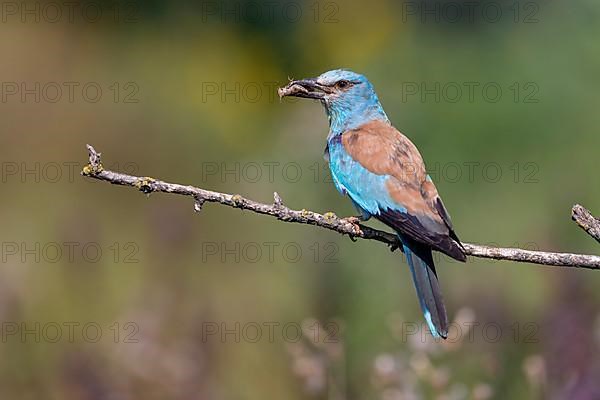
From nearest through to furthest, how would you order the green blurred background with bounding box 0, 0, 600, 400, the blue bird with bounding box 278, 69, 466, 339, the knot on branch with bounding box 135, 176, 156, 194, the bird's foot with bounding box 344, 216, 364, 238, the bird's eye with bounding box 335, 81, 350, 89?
the knot on branch with bounding box 135, 176, 156, 194, the bird's foot with bounding box 344, 216, 364, 238, the blue bird with bounding box 278, 69, 466, 339, the green blurred background with bounding box 0, 0, 600, 400, the bird's eye with bounding box 335, 81, 350, 89

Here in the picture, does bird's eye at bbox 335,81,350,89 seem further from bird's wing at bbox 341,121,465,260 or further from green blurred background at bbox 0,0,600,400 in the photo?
green blurred background at bbox 0,0,600,400

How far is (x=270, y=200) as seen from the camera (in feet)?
24.9

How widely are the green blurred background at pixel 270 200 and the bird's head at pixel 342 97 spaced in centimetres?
69

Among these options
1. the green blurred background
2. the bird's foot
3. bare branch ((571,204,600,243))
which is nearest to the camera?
bare branch ((571,204,600,243))

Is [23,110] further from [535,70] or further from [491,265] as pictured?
[491,265]

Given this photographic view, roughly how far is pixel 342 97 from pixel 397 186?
33.4 inches

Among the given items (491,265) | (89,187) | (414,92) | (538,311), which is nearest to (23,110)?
(89,187)

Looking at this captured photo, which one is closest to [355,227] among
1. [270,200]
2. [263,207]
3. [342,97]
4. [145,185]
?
[263,207]

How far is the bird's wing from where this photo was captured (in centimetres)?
399

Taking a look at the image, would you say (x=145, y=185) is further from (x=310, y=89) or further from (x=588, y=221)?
(x=310, y=89)

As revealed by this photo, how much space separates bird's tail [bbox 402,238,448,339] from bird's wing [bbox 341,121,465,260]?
0.13m

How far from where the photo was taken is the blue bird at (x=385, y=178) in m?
4.02

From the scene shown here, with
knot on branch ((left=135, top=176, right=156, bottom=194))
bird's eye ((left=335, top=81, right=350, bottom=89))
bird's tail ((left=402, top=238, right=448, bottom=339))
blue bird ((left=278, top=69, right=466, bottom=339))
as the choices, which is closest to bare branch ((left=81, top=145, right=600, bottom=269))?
knot on branch ((left=135, top=176, right=156, bottom=194))

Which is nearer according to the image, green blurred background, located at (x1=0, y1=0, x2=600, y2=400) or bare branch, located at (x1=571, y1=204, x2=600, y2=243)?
bare branch, located at (x1=571, y1=204, x2=600, y2=243)
